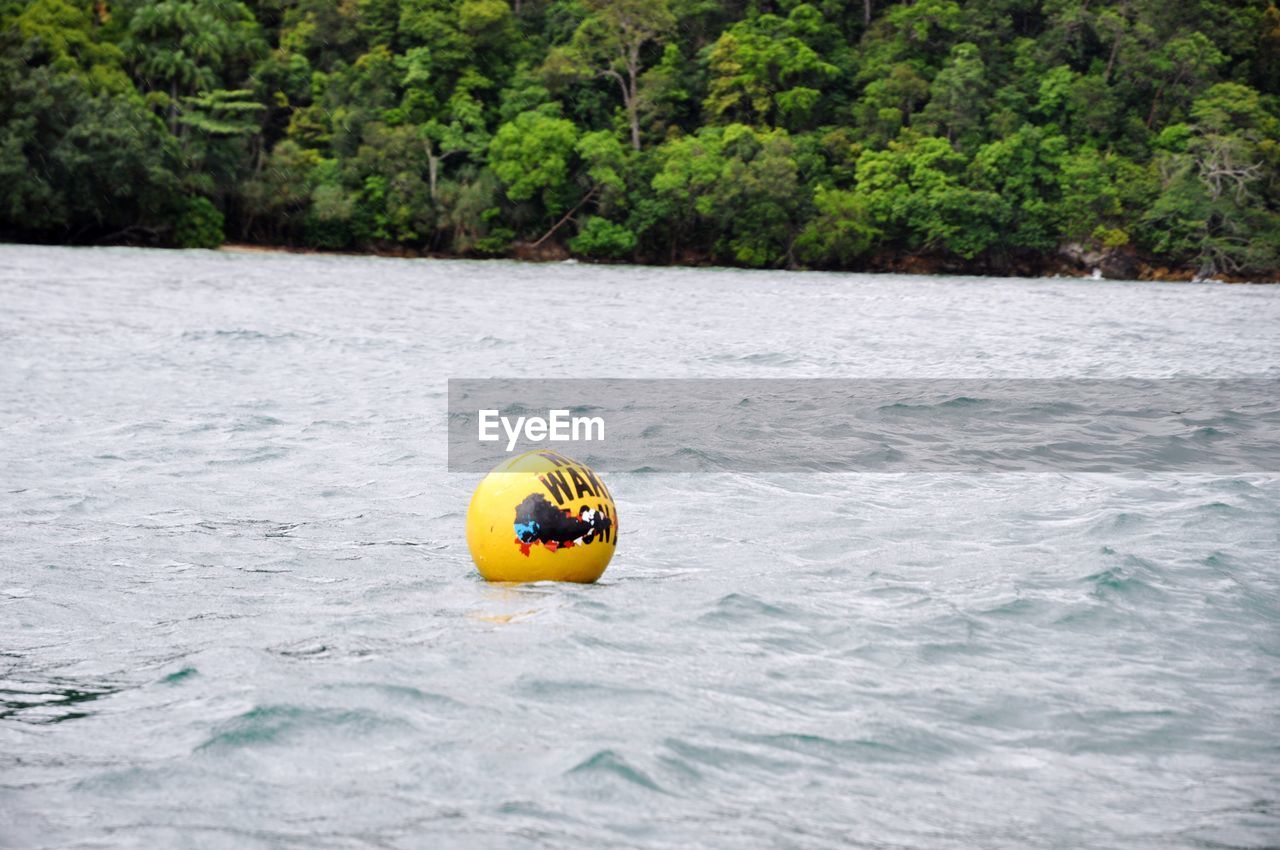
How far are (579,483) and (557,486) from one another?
140 millimetres

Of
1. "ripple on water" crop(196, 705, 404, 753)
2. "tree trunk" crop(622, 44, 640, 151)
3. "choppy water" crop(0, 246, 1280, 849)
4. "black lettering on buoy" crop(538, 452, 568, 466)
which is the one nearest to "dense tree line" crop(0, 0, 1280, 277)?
"tree trunk" crop(622, 44, 640, 151)

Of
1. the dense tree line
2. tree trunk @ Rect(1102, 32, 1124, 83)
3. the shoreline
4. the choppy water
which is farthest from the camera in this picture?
tree trunk @ Rect(1102, 32, 1124, 83)

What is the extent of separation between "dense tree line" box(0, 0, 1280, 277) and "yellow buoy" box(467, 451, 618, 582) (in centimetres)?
4865

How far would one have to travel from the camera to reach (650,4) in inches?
2357

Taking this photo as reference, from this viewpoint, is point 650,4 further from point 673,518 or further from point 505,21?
point 673,518

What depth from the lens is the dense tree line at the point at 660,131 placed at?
53.8m

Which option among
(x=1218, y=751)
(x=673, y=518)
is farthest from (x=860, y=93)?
(x=1218, y=751)

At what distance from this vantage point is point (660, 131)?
61062 mm

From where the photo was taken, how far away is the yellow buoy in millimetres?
7438

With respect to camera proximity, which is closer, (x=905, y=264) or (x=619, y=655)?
(x=619, y=655)

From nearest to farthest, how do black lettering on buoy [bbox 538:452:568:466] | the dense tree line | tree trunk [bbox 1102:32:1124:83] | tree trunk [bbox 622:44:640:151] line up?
1. black lettering on buoy [bbox 538:452:568:466]
2. the dense tree line
3. tree trunk [bbox 1102:32:1124:83]
4. tree trunk [bbox 622:44:640:151]

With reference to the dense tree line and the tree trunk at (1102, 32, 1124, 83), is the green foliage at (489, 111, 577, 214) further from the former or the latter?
the tree trunk at (1102, 32, 1124, 83)

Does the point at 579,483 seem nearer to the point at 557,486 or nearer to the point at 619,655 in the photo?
the point at 557,486

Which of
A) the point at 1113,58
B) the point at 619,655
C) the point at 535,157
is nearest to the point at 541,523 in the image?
the point at 619,655
